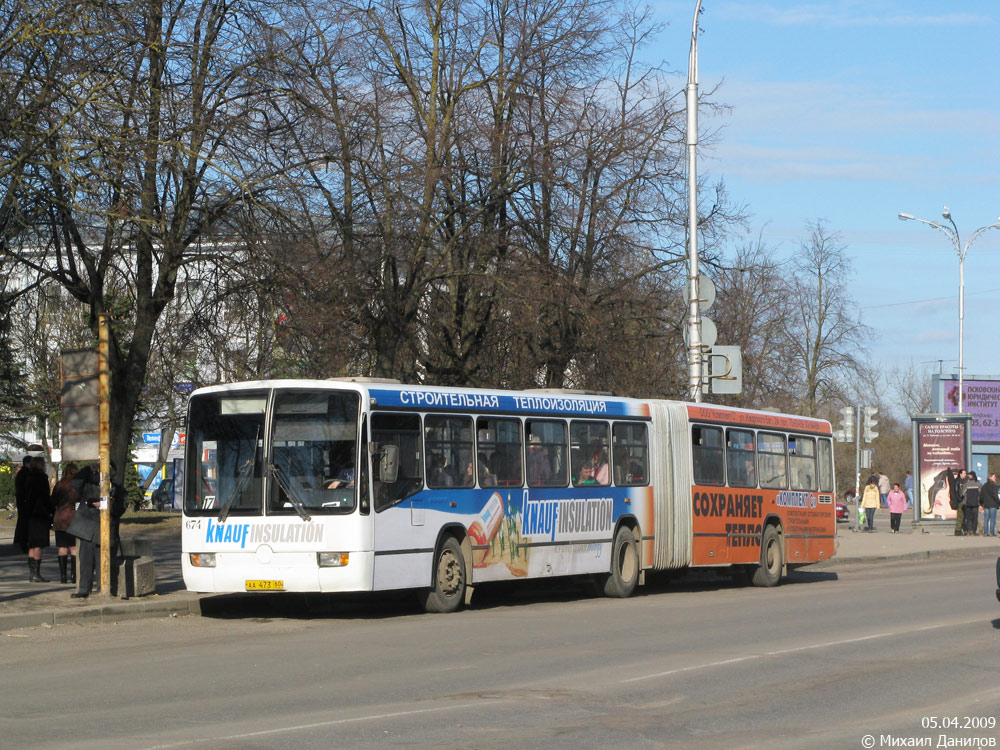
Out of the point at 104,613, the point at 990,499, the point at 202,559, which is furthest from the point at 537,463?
the point at 990,499

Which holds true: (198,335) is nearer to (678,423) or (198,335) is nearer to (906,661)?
(678,423)

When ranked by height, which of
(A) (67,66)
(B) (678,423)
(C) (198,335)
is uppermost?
(A) (67,66)

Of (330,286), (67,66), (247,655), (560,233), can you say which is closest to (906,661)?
(247,655)

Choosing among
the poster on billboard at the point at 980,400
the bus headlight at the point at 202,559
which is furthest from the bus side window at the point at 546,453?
the poster on billboard at the point at 980,400

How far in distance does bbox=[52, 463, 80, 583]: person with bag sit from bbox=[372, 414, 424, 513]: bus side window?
4833 mm

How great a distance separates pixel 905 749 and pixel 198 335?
16596 millimetres

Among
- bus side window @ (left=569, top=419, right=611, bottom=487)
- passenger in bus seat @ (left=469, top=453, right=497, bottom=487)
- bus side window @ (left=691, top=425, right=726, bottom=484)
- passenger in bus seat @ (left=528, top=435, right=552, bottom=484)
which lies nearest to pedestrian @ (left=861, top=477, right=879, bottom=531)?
bus side window @ (left=691, top=425, right=726, bottom=484)

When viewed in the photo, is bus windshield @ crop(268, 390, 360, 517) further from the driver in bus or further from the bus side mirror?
the bus side mirror

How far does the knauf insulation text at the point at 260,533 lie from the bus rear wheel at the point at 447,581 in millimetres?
1887

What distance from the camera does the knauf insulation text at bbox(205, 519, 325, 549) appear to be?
16.0 meters

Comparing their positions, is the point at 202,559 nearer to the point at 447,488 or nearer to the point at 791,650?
the point at 447,488

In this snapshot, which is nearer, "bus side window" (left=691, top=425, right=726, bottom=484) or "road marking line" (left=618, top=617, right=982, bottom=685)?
"road marking line" (left=618, top=617, right=982, bottom=685)

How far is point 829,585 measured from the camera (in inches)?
924

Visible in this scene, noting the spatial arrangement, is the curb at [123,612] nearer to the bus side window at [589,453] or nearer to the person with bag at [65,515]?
the person with bag at [65,515]
